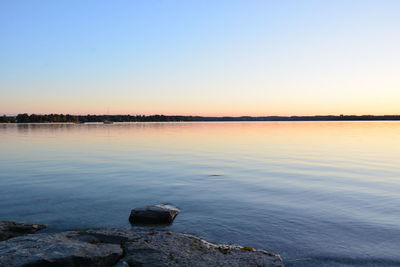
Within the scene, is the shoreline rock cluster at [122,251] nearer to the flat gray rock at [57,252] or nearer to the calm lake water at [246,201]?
the flat gray rock at [57,252]

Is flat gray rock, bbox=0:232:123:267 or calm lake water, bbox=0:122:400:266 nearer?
flat gray rock, bbox=0:232:123:267

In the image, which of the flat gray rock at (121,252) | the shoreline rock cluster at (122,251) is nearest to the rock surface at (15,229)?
the shoreline rock cluster at (122,251)

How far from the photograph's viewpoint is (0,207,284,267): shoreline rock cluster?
27.2 ft

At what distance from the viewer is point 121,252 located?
30.5 ft

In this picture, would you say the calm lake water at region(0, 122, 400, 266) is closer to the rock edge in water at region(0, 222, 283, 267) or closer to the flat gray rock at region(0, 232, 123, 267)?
the rock edge in water at region(0, 222, 283, 267)

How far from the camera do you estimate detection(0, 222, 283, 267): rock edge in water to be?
27.2ft

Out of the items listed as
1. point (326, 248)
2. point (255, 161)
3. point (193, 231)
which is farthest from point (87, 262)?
point (255, 161)

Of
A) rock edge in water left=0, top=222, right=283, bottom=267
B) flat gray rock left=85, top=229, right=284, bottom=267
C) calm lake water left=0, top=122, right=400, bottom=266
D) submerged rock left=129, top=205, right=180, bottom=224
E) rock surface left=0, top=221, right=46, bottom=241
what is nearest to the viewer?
rock edge in water left=0, top=222, right=283, bottom=267

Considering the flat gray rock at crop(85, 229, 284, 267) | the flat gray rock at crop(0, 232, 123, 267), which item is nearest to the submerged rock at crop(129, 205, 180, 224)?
the flat gray rock at crop(85, 229, 284, 267)

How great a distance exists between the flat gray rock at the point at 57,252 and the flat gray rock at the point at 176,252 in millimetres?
464

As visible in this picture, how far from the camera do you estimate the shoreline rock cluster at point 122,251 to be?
27.2 ft

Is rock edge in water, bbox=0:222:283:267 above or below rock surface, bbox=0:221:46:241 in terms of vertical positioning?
above

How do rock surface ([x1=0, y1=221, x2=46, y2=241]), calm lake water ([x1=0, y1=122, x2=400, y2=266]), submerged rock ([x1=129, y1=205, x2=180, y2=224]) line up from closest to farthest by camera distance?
1. rock surface ([x1=0, y1=221, x2=46, y2=241])
2. calm lake water ([x1=0, y1=122, x2=400, y2=266])
3. submerged rock ([x1=129, y1=205, x2=180, y2=224])

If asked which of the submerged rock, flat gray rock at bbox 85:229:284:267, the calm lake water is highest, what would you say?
flat gray rock at bbox 85:229:284:267
